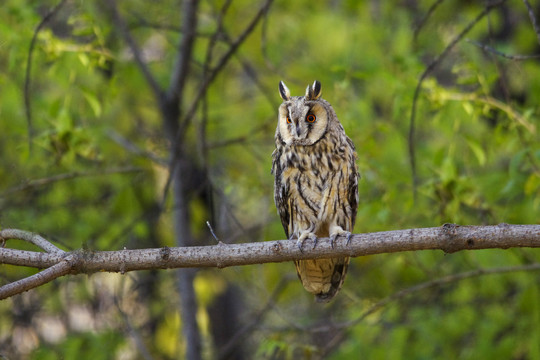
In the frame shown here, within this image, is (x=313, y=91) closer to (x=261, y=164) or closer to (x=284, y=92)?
(x=284, y=92)

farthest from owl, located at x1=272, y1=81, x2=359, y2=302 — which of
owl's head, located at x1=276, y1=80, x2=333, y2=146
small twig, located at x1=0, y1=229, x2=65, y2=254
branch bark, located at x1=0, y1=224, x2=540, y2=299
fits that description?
small twig, located at x1=0, y1=229, x2=65, y2=254

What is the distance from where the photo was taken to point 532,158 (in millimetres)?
4668

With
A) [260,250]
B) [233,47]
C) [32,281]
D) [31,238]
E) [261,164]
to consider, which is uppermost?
[233,47]

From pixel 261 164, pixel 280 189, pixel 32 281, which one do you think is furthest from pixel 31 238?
pixel 261 164

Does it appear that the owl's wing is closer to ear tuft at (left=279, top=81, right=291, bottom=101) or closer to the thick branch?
ear tuft at (left=279, top=81, right=291, bottom=101)

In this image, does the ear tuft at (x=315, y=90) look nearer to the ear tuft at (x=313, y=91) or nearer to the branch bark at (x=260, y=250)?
the ear tuft at (x=313, y=91)

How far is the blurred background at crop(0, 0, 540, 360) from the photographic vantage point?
5043 millimetres

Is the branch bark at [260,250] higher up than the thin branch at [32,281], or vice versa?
the branch bark at [260,250]

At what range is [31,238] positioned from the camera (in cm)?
321

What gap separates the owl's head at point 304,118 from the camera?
14.1 ft

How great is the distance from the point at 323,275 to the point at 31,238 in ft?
6.75

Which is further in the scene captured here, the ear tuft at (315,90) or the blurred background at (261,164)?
the blurred background at (261,164)

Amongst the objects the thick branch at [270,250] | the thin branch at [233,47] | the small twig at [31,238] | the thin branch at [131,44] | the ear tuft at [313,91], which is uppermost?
the thin branch at [131,44]

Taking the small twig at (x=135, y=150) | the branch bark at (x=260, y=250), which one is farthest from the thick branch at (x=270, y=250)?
the small twig at (x=135, y=150)
